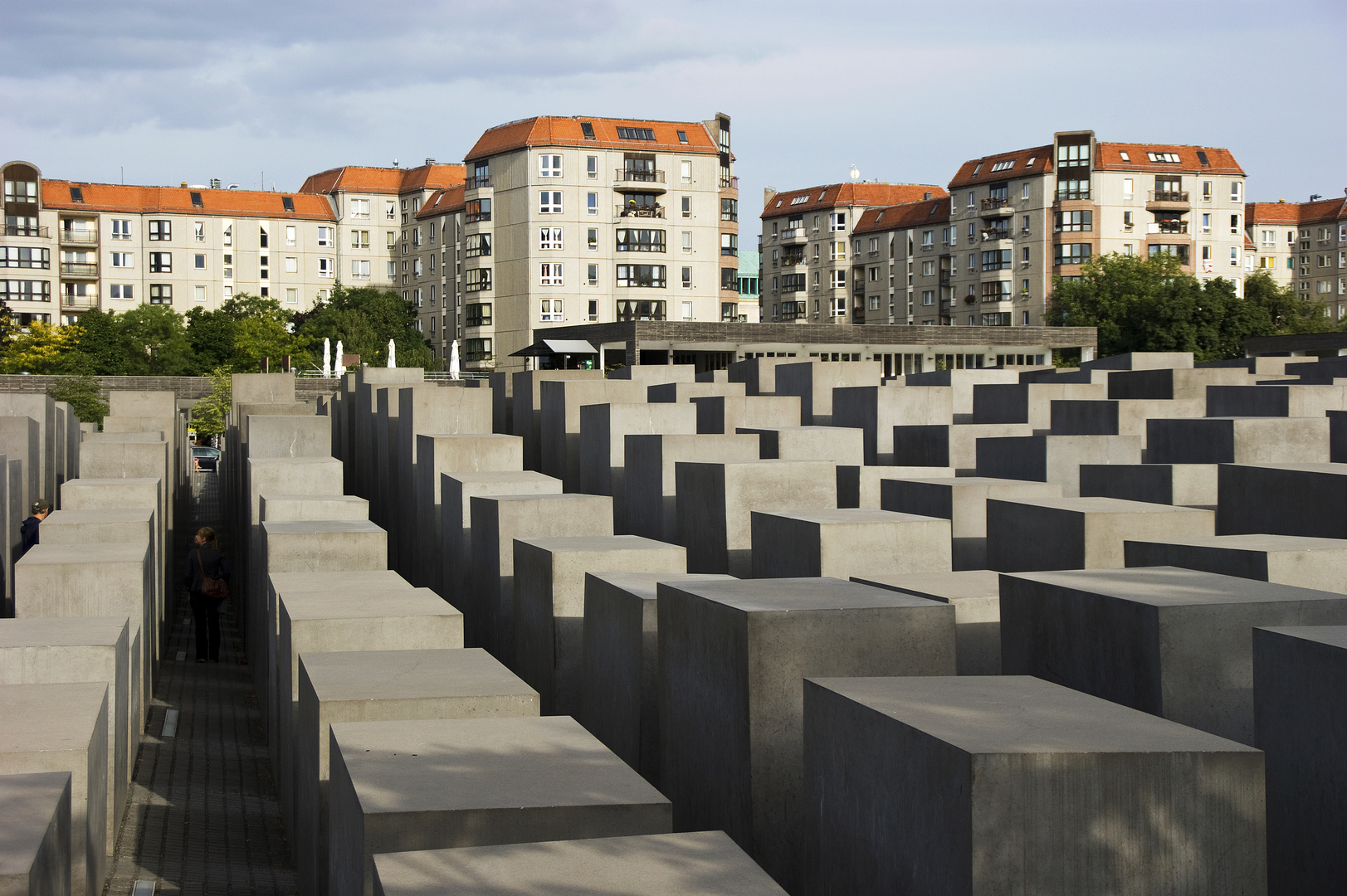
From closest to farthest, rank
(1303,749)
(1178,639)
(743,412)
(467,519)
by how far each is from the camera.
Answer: (1303,749) < (1178,639) < (467,519) < (743,412)

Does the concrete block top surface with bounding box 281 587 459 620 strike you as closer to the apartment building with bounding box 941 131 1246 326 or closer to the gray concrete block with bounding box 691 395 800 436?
the gray concrete block with bounding box 691 395 800 436

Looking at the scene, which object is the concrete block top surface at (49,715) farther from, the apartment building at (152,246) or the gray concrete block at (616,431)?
the apartment building at (152,246)

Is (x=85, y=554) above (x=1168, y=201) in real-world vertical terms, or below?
below

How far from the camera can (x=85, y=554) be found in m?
11.1

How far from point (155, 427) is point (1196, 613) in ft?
79.6

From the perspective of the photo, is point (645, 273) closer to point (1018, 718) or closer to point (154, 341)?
point (154, 341)

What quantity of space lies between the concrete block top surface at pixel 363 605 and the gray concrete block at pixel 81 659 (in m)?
1.06

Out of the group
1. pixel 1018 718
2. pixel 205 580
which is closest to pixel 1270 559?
pixel 1018 718

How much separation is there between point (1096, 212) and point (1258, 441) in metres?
73.0

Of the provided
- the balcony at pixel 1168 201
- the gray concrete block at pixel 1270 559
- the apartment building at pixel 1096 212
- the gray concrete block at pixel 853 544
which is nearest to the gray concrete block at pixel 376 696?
the gray concrete block at pixel 853 544

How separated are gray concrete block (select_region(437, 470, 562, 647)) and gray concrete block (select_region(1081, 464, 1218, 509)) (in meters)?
4.85

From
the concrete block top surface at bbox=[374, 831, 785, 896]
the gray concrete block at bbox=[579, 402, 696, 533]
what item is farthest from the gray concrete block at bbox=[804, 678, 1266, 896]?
the gray concrete block at bbox=[579, 402, 696, 533]

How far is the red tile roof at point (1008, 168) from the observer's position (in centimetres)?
8356

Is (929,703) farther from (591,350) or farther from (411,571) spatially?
(591,350)
